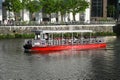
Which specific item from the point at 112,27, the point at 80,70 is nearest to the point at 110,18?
the point at 112,27

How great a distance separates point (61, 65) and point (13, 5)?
61488 millimetres

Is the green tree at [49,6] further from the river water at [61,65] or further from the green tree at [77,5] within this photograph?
the river water at [61,65]

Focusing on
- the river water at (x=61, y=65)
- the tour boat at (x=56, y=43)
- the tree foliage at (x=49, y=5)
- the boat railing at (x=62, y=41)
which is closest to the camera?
the river water at (x=61, y=65)

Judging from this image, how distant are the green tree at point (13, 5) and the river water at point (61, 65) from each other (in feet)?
128

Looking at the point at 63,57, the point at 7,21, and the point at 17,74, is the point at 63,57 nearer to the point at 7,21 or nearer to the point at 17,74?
the point at 17,74

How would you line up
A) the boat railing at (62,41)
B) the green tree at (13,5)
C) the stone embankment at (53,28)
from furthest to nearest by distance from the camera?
the green tree at (13,5), the stone embankment at (53,28), the boat railing at (62,41)

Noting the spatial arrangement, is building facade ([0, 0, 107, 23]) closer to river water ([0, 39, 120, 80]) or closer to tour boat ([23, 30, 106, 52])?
tour boat ([23, 30, 106, 52])

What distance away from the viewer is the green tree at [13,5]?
12912 cm

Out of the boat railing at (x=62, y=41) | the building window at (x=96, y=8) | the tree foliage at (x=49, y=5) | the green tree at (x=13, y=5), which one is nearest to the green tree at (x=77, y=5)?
the tree foliage at (x=49, y=5)

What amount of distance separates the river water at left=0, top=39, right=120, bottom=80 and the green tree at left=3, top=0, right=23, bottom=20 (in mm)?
39081

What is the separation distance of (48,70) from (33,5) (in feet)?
218

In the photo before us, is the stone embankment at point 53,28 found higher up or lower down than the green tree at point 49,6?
lower down

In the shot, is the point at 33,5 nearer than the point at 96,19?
Yes

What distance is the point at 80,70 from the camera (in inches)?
2591
